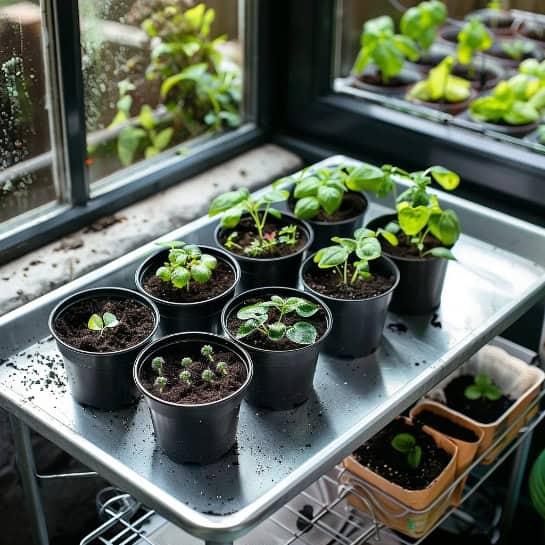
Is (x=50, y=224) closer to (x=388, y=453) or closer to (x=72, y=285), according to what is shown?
(x=72, y=285)

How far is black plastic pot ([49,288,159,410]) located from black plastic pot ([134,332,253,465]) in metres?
0.03

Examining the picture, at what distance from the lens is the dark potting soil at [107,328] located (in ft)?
Result: 4.09

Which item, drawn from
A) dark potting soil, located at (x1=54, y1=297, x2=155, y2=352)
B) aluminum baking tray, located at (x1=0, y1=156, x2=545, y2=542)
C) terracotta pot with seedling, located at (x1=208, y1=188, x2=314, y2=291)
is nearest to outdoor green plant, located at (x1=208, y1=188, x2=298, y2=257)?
terracotta pot with seedling, located at (x1=208, y1=188, x2=314, y2=291)

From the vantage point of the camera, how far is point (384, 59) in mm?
1973

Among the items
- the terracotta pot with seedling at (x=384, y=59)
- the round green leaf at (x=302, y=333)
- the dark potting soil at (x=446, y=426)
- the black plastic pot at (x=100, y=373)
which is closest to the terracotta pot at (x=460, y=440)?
the dark potting soil at (x=446, y=426)

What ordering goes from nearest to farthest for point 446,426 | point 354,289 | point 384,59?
point 354,289
point 446,426
point 384,59

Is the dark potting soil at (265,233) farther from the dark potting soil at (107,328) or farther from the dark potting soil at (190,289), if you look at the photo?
the dark potting soil at (107,328)

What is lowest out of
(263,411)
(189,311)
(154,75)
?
(263,411)

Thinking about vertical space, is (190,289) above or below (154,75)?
below

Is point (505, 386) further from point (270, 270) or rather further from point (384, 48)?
point (384, 48)

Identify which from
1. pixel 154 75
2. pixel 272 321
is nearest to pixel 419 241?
pixel 272 321

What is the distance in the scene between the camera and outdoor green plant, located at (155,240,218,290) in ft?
4.30

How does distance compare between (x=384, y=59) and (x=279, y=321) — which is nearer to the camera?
(x=279, y=321)

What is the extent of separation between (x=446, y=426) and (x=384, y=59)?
31.0 inches
